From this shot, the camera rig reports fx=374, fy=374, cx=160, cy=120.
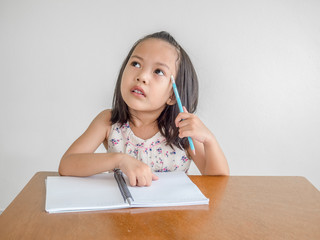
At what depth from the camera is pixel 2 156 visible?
6.97ft

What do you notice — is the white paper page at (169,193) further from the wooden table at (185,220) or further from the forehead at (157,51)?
the forehead at (157,51)

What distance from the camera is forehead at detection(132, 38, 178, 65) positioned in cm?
121

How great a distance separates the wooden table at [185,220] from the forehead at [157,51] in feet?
1.76

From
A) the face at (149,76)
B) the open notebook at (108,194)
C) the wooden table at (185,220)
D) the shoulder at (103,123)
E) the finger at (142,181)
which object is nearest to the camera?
the wooden table at (185,220)

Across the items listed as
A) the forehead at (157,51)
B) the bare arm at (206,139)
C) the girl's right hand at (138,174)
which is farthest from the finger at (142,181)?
the forehead at (157,51)

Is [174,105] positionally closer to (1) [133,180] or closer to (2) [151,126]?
(2) [151,126]

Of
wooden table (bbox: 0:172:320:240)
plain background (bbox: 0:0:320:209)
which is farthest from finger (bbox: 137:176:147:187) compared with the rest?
plain background (bbox: 0:0:320:209)

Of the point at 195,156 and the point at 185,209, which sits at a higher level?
the point at 185,209

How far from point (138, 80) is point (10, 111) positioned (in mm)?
1186

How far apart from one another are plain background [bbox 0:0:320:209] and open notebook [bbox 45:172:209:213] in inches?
49.2

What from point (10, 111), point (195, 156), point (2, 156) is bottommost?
point (2, 156)

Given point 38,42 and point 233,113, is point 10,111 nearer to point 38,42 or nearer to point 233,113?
point 38,42

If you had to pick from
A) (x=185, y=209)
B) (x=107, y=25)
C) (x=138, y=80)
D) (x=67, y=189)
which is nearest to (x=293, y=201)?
(x=185, y=209)

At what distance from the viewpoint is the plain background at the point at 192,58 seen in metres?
2.03
